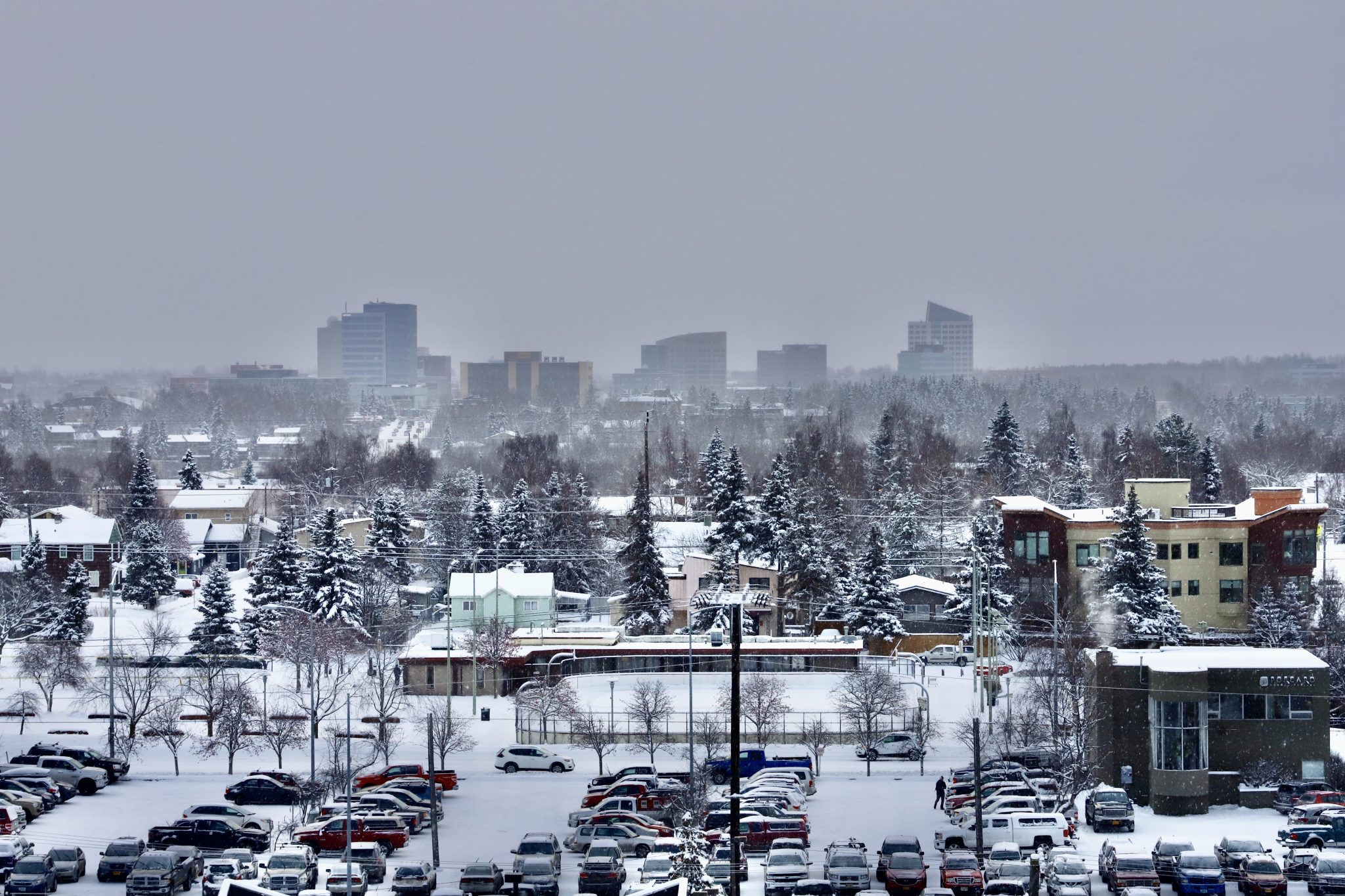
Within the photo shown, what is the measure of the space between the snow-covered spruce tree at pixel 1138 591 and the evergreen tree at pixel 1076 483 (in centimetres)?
1727

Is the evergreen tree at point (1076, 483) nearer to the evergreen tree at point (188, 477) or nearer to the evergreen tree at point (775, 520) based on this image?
the evergreen tree at point (775, 520)

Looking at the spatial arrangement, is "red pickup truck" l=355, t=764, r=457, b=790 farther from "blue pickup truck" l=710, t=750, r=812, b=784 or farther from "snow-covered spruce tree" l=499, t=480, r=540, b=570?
"snow-covered spruce tree" l=499, t=480, r=540, b=570

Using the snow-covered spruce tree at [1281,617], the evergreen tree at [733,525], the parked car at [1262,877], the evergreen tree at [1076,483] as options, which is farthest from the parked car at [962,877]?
the evergreen tree at [1076,483]

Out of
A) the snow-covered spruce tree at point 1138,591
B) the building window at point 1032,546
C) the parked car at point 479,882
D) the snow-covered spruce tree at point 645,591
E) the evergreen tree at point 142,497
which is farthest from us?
the evergreen tree at point 142,497

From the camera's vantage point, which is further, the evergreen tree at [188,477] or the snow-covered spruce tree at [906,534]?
the evergreen tree at [188,477]

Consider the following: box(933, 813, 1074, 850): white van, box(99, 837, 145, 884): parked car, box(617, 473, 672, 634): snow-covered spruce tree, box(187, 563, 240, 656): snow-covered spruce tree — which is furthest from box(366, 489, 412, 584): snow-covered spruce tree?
box(933, 813, 1074, 850): white van

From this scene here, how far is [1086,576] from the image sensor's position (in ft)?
149

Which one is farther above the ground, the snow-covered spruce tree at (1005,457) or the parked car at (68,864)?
the snow-covered spruce tree at (1005,457)

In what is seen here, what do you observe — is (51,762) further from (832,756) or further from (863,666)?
(863,666)

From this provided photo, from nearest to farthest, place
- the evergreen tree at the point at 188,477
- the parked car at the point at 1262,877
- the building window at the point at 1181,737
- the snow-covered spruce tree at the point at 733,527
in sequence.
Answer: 1. the parked car at the point at 1262,877
2. the building window at the point at 1181,737
3. the snow-covered spruce tree at the point at 733,527
4. the evergreen tree at the point at 188,477

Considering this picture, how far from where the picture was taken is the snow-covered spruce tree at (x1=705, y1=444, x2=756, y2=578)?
4922 cm

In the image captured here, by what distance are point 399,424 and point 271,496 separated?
4302 inches

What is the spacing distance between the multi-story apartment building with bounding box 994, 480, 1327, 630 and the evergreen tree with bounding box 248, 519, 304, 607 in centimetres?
1944

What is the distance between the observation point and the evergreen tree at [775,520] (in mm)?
48875
